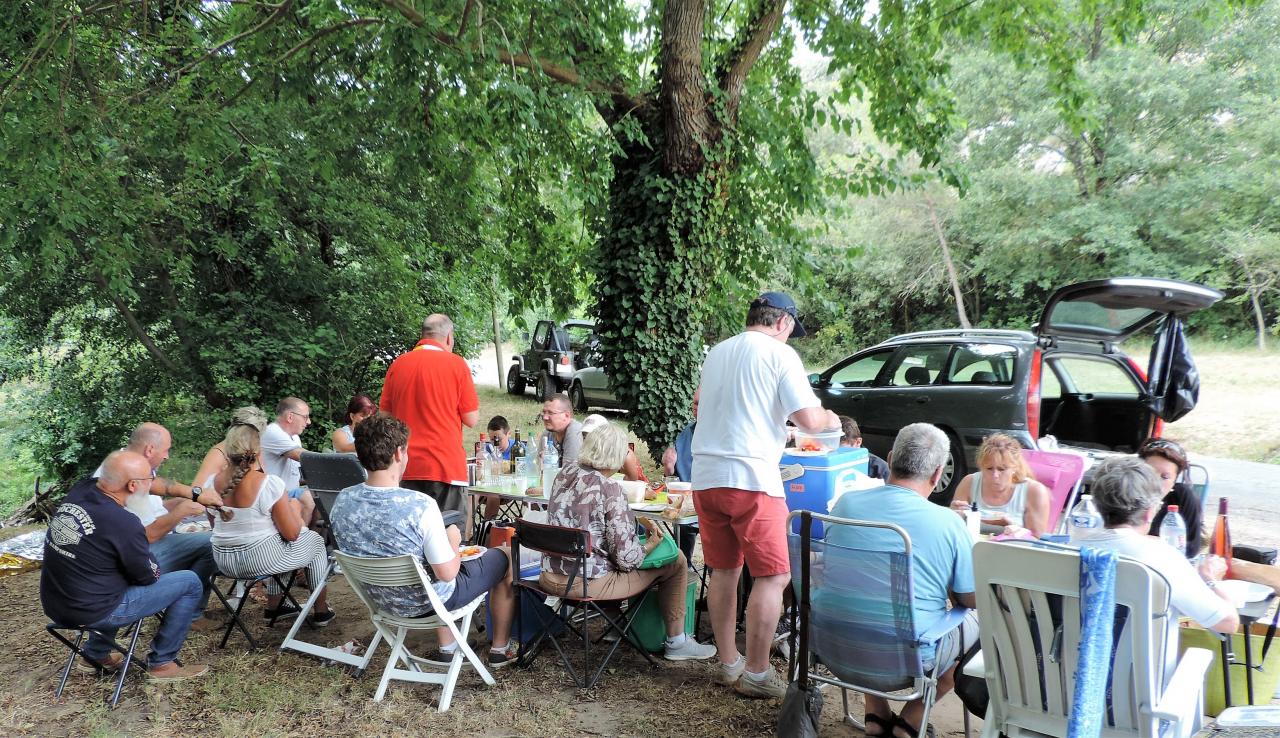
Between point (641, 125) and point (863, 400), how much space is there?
11.0 ft

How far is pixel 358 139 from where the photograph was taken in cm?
882

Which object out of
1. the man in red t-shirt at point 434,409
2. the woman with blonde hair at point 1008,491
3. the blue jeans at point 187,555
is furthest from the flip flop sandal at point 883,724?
the blue jeans at point 187,555

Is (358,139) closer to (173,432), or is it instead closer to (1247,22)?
(173,432)

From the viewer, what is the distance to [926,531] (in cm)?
299

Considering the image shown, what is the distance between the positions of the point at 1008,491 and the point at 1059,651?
6.22ft

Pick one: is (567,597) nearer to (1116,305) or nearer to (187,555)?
(187,555)

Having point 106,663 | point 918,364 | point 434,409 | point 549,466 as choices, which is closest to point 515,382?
point 918,364

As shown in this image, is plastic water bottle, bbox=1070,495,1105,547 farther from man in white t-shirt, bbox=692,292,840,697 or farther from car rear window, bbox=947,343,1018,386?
car rear window, bbox=947,343,1018,386

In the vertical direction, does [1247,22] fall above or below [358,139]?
above

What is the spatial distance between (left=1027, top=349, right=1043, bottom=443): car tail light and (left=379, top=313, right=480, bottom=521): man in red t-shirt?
14.8 feet

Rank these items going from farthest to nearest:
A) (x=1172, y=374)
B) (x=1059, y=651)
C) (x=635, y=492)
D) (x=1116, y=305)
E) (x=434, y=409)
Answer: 1. (x=1172, y=374)
2. (x=1116, y=305)
3. (x=434, y=409)
4. (x=635, y=492)
5. (x=1059, y=651)

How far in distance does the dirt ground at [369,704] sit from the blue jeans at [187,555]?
412 mm

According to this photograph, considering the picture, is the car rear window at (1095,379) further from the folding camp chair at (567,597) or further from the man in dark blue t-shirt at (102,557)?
the man in dark blue t-shirt at (102,557)

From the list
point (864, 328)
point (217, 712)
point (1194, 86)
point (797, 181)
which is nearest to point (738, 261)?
point (797, 181)
